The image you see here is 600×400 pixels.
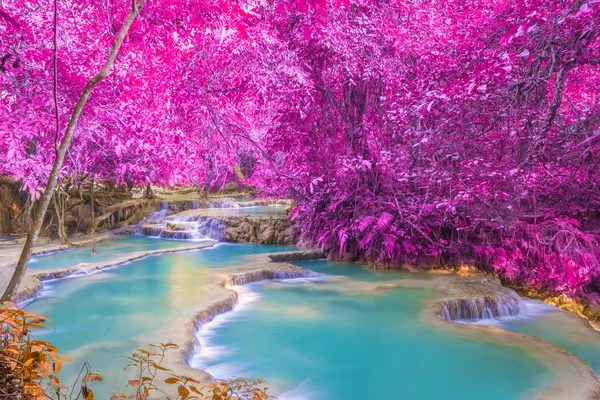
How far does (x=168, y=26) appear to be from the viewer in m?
6.39

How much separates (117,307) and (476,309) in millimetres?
5049

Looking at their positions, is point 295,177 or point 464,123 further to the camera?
point 295,177

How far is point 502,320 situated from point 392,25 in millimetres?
5527

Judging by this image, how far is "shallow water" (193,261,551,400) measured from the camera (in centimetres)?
392

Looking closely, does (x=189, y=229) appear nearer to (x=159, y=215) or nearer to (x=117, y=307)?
(x=159, y=215)

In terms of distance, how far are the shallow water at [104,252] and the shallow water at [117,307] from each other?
1440 mm

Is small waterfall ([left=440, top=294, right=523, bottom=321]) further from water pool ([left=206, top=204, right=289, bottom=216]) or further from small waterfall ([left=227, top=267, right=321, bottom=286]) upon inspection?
water pool ([left=206, top=204, right=289, bottom=216])

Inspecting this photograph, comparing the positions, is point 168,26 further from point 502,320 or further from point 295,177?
point 502,320

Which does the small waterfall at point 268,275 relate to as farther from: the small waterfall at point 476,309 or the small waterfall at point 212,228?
the small waterfall at point 212,228

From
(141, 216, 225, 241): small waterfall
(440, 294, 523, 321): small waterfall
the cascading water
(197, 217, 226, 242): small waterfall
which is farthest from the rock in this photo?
the cascading water

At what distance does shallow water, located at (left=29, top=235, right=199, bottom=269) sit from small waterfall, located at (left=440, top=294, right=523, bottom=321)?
677 centimetres

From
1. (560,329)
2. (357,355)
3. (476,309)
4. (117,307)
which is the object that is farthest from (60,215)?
(560,329)

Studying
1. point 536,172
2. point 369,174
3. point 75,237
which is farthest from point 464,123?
point 75,237

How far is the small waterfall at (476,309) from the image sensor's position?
19.3 ft
